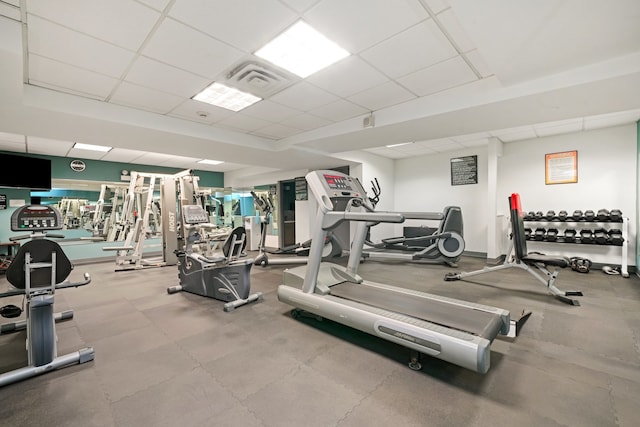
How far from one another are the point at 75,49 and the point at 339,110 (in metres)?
2.87

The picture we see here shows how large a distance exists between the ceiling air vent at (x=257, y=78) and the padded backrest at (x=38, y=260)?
→ 221 centimetres

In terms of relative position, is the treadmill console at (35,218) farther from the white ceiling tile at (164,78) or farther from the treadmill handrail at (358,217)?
the treadmill handrail at (358,217)

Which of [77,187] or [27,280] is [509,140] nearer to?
[27,280]

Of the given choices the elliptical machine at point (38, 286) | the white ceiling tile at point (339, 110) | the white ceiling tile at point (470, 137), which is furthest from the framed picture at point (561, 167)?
the elliptical machine at point (38, 286)

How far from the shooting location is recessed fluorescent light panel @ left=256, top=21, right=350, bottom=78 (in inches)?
91.4

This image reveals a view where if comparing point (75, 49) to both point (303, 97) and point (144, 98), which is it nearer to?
point (144, 98)

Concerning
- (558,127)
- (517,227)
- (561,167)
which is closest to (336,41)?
(517,227)

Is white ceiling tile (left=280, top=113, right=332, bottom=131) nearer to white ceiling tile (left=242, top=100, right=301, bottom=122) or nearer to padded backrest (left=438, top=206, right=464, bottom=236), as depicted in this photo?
white ceiling tile (left=242, top=100, right=301, bottom=122)

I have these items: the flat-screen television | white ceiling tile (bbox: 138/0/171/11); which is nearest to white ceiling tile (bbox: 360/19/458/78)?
white ceiling tile (bbox: 138/0/171/11)

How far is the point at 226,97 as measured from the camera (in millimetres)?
3535

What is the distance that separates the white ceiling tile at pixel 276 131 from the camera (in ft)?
15.4

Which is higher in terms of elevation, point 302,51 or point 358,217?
point 302,51

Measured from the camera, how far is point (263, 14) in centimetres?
206

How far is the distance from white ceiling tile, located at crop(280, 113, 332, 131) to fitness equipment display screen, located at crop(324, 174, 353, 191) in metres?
1.56
